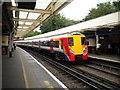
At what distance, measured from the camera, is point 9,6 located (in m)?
8.68

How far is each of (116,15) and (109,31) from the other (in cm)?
469

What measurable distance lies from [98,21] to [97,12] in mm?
33125

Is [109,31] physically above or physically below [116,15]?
below

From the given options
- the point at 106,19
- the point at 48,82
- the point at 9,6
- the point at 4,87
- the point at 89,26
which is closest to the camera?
the point at 4,87

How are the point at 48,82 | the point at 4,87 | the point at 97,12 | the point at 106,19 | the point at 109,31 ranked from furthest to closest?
the point at 97,12 → the point at 109,31 → the point at 106,19 → the point at 48,82 → the point at 4,87

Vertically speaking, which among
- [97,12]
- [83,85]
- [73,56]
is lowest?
[83,85]

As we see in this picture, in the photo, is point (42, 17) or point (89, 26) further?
point (89, 26)

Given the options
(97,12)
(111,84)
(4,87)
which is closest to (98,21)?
(111,84)

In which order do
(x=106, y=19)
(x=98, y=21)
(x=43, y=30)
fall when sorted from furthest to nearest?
(x=43, y=30)
(x=98, y=21)
(x=106, y=19)

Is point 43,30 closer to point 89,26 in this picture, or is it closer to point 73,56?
point 89,26

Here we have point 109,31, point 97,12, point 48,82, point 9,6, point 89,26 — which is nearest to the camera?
point 48,82

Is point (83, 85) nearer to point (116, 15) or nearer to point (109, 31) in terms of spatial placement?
point (116, 15)

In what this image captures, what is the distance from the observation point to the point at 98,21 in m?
14.2

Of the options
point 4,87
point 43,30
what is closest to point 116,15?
point 4,87
